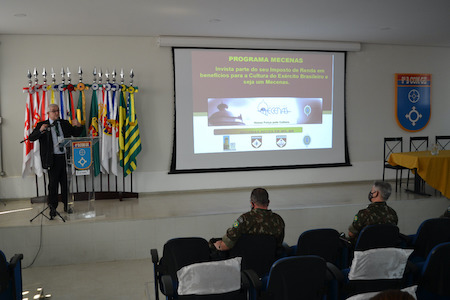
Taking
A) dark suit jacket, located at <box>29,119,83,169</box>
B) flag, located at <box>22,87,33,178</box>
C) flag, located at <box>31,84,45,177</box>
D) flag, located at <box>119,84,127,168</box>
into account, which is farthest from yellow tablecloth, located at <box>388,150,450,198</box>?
flag, located at <box>22,87,33,178</box>

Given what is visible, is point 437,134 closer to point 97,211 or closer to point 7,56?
point 97,211

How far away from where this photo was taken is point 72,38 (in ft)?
23.1

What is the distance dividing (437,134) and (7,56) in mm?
8688

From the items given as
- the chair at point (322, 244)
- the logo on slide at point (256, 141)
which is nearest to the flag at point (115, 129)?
the logo on slide at point (256, 141)

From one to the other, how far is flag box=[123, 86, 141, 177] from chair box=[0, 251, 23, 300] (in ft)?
12.4

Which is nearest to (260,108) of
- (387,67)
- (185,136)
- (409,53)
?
(185,136)

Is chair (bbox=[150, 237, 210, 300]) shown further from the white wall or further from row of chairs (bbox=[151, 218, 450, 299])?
the white wall

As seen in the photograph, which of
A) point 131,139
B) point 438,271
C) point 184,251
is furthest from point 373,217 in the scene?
point 131,139

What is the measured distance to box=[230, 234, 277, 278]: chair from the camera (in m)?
3.28

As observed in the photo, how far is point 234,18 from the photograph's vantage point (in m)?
6.05

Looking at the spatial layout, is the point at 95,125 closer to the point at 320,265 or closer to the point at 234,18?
the point at 234,18

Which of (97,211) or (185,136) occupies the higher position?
(185,136)

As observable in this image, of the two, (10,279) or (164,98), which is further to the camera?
(164,98)

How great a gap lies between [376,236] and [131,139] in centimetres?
467
